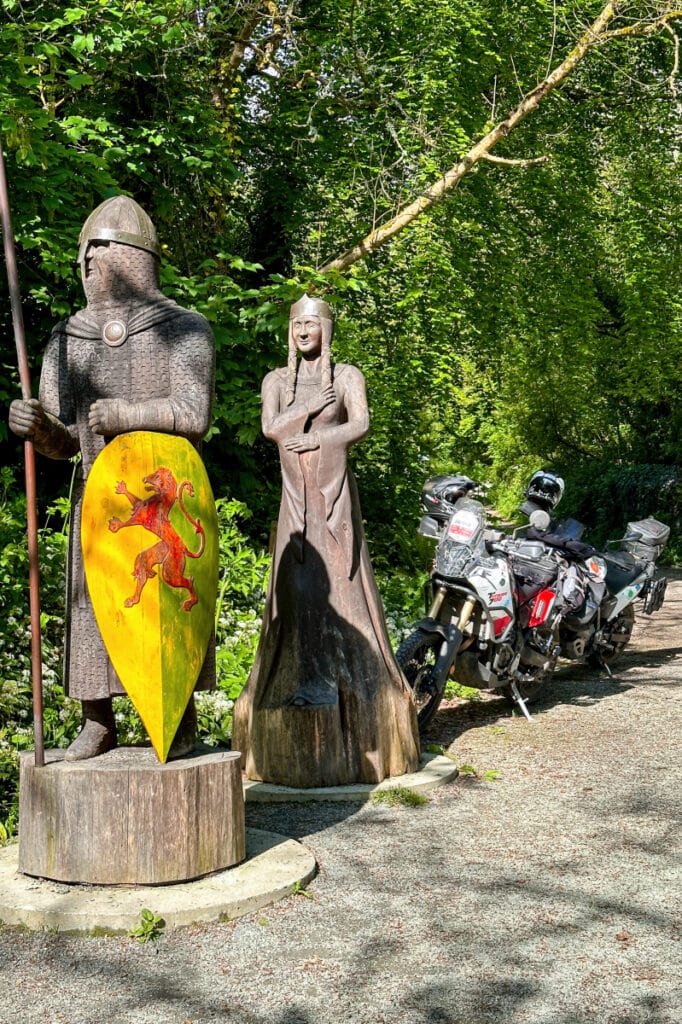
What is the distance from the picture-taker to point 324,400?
19.1 ft

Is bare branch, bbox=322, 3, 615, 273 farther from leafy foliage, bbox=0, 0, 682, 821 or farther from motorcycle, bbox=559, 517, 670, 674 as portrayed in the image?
motorcycle, bbox=559, 517, 670, 674

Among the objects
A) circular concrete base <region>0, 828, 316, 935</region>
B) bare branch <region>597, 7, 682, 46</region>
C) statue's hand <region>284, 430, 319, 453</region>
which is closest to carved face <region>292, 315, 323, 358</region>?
statue's hand <region>284, 430, 319, 453</region>

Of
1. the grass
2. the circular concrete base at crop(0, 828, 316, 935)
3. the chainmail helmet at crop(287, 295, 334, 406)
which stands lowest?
the grass

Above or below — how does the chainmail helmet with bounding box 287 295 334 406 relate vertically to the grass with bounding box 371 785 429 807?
above

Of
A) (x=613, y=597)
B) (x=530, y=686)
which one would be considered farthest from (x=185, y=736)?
(x=613, y=597)

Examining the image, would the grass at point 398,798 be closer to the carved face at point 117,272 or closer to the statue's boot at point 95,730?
the statue's boot at point 95,730

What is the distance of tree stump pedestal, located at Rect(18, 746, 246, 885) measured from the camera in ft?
12.6

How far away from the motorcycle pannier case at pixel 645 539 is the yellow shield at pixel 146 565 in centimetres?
653

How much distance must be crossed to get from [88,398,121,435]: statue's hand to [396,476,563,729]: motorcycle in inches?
115

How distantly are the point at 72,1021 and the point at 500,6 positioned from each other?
13412 millimetres

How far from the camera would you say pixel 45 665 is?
662 centimetres

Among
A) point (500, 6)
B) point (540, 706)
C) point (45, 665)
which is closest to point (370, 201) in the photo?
point (500, 6)

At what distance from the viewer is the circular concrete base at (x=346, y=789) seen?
17.7 ft

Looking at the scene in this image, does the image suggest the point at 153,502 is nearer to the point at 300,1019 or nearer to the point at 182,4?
the point at 300,1019
